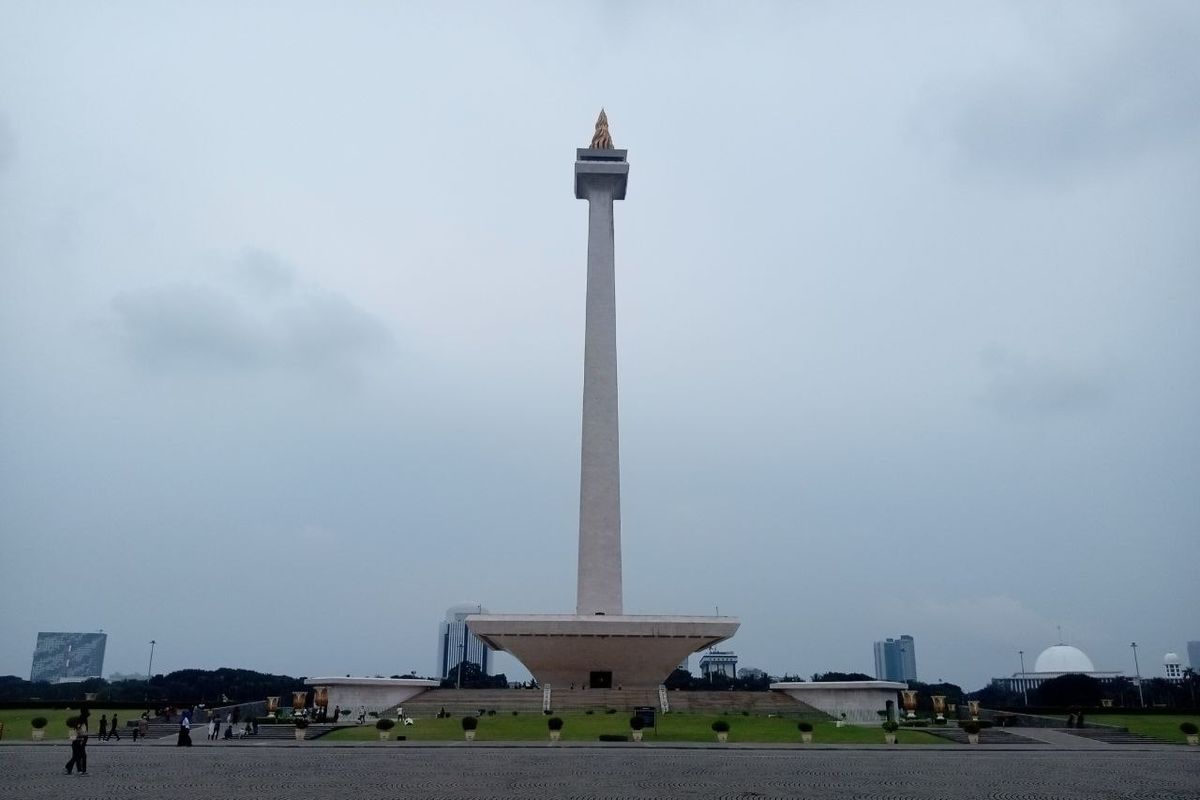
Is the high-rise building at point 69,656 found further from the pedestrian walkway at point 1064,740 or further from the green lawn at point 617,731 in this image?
the pedestrian walkway at point 1064,740

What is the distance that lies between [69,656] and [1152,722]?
9332 cm

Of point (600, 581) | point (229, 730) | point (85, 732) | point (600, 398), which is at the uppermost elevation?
point (600, 398)

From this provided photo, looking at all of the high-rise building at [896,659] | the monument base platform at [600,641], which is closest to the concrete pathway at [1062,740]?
the monument base platform at [600,641]

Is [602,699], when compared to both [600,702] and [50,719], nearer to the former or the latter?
[600,702]

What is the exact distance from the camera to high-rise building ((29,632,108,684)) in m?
A: 87.5

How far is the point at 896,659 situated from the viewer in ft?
440

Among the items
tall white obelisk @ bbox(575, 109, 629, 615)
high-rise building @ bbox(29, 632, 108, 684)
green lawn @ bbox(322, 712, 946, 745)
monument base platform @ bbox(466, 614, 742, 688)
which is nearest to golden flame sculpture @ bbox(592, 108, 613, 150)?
tall white obelisk @ bbox(575, 109, 629, 615)

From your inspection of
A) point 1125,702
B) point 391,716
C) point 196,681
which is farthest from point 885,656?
point 391,716

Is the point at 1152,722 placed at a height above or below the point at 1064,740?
above

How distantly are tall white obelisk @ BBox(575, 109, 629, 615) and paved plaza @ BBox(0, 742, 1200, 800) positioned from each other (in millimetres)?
19386

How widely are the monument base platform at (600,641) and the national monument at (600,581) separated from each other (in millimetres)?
38

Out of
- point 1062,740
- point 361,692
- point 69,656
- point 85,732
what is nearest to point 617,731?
point 1062,740

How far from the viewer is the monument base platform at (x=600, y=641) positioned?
34.7 m

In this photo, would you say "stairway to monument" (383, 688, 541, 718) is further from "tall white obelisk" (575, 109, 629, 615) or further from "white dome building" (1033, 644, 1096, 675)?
"white dome building" (1033, 644, 1096, 675)
